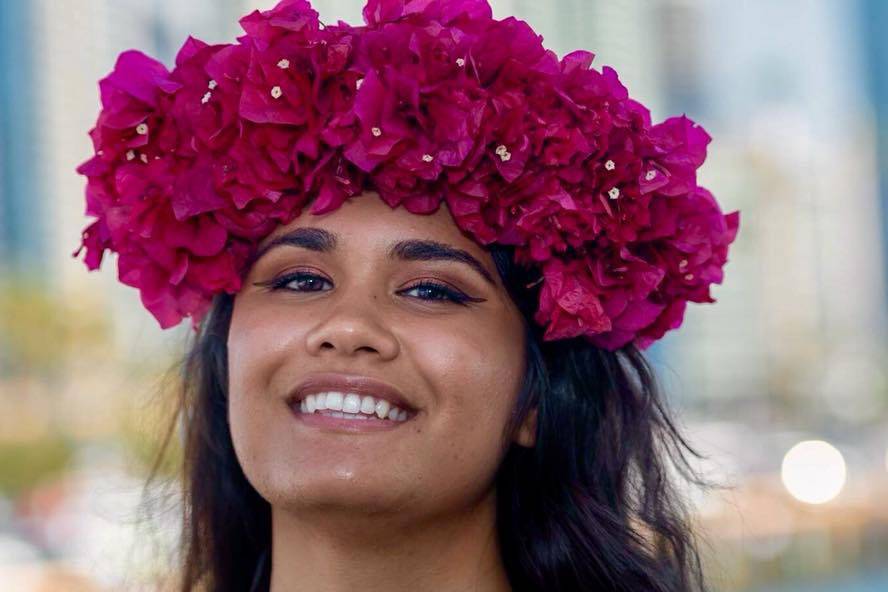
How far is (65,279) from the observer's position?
39875 millimetres

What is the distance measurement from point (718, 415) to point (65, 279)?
2531cm

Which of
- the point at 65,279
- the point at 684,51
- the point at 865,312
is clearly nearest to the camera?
the point at 65,279

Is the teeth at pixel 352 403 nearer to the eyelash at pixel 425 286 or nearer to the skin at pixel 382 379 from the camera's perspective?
the skin at pixel 382 379

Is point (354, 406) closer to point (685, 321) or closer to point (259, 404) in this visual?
point (259, 404)

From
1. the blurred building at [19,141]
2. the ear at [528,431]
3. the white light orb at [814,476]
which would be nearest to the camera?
the ear at [528,431]

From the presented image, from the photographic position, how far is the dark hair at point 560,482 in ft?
9.89

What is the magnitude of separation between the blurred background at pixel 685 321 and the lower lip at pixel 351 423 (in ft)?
3.14

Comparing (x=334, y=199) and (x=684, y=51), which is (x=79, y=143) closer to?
(x=684, y=51)

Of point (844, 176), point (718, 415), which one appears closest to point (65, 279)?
point (718, 415)

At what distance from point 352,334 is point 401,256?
22cm

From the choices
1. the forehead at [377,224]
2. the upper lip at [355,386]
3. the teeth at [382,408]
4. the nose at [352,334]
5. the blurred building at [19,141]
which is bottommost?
the teeth at [382,408]

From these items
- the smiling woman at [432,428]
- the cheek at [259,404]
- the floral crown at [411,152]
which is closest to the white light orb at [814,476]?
the smiling woman at [432,428]

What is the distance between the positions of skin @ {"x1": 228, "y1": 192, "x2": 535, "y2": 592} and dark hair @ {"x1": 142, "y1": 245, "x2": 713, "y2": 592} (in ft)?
0.44

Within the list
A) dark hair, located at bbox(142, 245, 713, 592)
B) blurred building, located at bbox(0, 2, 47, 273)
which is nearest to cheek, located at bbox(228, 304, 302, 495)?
dark hair, located at bbox(142, 245, 713, 592)
